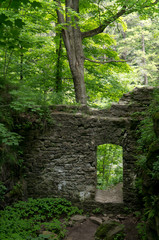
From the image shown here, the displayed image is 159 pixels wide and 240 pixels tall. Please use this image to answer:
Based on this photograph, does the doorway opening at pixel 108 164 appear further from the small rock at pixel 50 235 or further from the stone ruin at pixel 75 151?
the small rock at pixel 50 235

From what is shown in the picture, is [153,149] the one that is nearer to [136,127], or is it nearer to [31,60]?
[136,127]

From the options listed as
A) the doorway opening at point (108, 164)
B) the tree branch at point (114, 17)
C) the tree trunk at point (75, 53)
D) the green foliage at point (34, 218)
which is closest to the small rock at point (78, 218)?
the green foliage at point (34, 218)

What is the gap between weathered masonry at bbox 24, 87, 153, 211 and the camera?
603cm

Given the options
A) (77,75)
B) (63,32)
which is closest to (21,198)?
(77,75)

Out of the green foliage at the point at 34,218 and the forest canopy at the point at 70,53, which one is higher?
the forest canopy at the point at 70,53

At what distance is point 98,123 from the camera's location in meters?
6.21

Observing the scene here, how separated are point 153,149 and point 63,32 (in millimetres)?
6387

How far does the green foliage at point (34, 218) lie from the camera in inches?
173

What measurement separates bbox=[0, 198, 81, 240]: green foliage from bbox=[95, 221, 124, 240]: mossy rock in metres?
0.88

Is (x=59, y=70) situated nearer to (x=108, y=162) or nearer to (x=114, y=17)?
(x=114, y=17)

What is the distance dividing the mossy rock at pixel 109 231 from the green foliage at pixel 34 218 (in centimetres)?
88

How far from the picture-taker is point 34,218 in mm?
5250

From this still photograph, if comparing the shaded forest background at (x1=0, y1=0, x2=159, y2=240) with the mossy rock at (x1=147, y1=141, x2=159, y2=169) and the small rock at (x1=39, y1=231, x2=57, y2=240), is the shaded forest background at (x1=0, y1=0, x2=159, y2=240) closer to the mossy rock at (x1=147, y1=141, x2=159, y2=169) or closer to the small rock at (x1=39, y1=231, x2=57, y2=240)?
the mossy rock at (x1=147, y1=141, x2=159, y2=169)

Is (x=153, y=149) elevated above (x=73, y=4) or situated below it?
below
